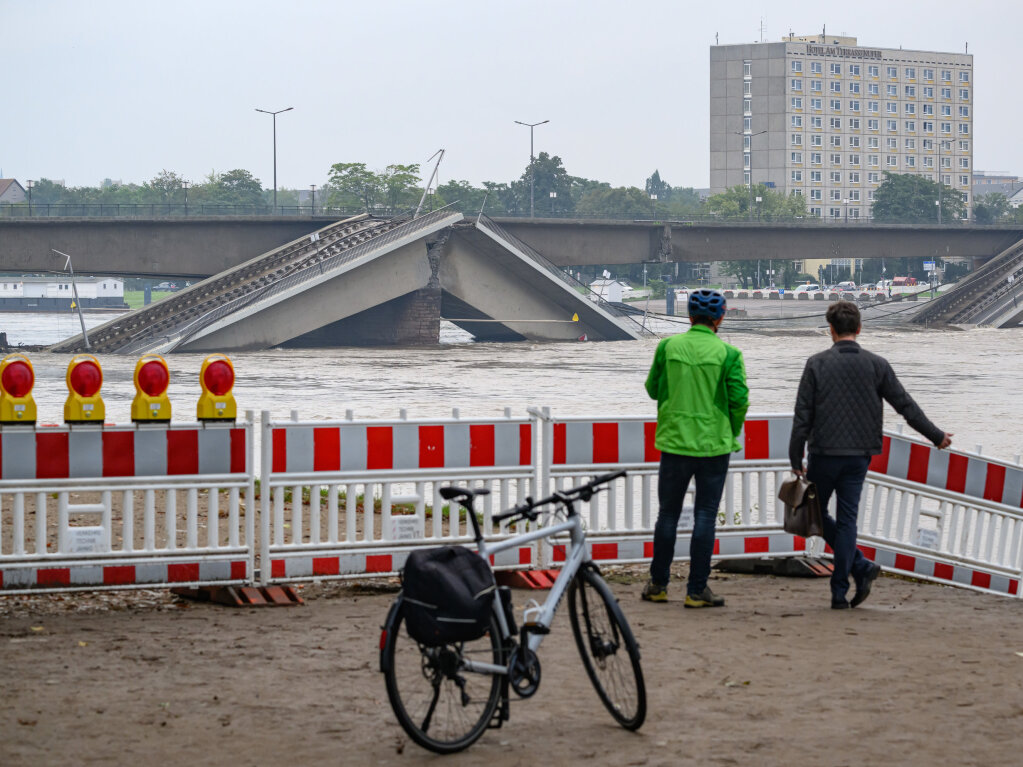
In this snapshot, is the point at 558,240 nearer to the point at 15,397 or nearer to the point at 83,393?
the point at 83,393

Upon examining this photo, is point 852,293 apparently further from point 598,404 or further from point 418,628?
point 418,628

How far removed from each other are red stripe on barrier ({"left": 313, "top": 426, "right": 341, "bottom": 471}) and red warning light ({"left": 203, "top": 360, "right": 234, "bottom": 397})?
1.83 feet

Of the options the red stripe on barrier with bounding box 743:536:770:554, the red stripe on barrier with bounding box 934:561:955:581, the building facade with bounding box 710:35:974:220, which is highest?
the building facade with bounding box 710:35:974:220

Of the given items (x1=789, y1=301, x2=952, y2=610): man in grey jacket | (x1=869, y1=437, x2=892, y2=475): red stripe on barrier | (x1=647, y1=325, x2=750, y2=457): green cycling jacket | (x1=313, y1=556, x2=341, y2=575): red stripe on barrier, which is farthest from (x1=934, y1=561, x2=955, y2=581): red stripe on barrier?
(x1=313, y1=556, x2=341, y2=575): red stripe on barrier

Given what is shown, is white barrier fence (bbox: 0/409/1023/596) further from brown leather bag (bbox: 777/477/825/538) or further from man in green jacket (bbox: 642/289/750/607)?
brown leather bag (bbox: 777/477/825/538)

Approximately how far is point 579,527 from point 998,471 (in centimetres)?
524

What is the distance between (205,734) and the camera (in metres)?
5.11

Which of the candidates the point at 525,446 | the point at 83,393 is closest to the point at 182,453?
the point at 83,393

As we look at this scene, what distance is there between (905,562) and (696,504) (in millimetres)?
2324

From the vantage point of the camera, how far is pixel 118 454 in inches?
293

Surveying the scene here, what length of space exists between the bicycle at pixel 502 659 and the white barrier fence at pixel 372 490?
7.95 feet

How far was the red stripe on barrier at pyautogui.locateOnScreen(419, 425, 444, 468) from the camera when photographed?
26.1 ft

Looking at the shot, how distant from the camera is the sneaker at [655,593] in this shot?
7.74 m

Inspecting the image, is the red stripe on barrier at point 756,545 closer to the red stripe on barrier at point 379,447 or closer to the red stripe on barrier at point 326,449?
the red stripe on barrier at point 379,447
